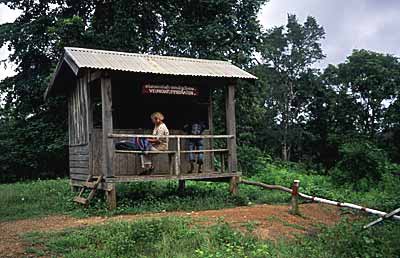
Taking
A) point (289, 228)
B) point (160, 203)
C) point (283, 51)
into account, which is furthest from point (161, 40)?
point (283, 51)

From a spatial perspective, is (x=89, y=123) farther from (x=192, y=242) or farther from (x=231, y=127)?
(x=192, y=242)

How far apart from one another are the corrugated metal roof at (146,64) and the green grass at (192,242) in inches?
192

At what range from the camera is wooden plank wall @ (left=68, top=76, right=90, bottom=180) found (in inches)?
575

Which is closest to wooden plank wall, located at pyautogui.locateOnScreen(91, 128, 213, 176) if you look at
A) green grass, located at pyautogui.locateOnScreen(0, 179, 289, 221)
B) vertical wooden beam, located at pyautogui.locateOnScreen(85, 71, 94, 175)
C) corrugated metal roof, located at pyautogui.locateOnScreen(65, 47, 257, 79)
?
vertical wooden beam, located at pyautogui.locateOnScreen(85, 71, 94, 175)

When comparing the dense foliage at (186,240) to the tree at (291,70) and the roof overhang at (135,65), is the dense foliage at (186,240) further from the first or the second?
the tree at (291,70)

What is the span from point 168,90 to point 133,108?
6.80 ft

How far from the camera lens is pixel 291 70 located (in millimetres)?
46469

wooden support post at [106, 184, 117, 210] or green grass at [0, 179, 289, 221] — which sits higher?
wooden support post at [106, 184, 117, 210]

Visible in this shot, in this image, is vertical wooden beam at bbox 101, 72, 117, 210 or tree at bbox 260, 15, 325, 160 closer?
vertical wooden beam at bbox 101, 72, 117, 210

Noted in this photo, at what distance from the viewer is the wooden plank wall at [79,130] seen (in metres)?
14.6

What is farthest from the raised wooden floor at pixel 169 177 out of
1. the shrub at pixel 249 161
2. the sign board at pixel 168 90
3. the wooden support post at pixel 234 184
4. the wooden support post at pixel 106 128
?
the shrub at pixel 249 161

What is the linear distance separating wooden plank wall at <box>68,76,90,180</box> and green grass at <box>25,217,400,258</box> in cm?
504

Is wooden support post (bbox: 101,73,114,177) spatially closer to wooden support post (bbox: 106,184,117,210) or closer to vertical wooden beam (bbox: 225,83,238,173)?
wooden support post (bbox: 106,184,117,210)

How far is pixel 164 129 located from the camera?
14.1 meters
